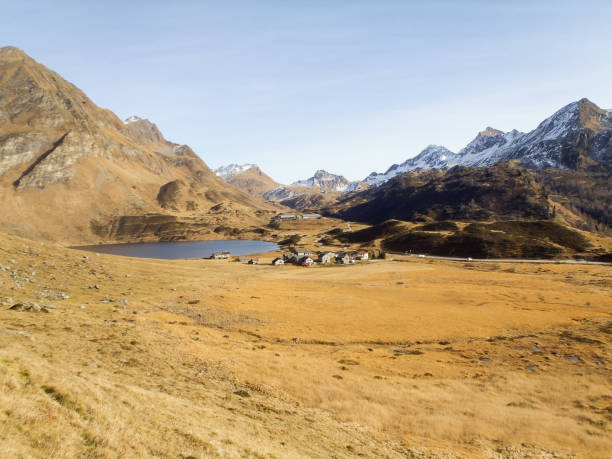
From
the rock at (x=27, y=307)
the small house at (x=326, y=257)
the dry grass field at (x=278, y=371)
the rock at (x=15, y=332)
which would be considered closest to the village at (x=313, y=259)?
the small house at (x=326, y=257)

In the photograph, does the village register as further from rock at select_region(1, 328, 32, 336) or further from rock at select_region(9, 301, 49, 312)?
rock at select_region(1, 328, 32, 336)

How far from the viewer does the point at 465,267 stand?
120 metres

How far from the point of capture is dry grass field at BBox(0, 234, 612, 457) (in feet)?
44.0

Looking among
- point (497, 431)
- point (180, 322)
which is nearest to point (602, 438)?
point (497, 431)

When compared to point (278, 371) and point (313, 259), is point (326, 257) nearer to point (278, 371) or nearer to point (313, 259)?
point (313, 259)

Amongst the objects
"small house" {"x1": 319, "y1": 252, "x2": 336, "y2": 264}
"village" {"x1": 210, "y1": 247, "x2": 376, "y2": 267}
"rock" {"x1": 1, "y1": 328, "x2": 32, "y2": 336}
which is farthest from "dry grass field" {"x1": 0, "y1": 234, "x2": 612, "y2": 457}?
"small house" {"x1": 319, "y1": 252, "x2": 336, "y2": 264}

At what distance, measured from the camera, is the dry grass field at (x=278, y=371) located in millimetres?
13414

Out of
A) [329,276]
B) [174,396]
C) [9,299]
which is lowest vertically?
[329,276]

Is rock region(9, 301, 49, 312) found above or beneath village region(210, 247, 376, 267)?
above

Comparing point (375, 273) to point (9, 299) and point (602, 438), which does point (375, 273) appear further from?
point (9, 299)

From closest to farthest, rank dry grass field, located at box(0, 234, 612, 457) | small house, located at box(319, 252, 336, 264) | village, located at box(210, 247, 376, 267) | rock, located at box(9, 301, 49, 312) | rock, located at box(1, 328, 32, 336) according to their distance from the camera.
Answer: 1. dry grass field, located at box(0, 234, 612, 457)
2. rock, located at box(1, 328, 32, 336)
3. rock, located at box(9, 301, 49, 312)
4. village, located at box(210, 247, 376, 267)
5. small house, located at box(319, 252, 336, 264)

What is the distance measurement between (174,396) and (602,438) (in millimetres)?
30275

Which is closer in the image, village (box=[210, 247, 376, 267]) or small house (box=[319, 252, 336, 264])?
village (box=[210, 247, 376, 267])

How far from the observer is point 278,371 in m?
28.8
